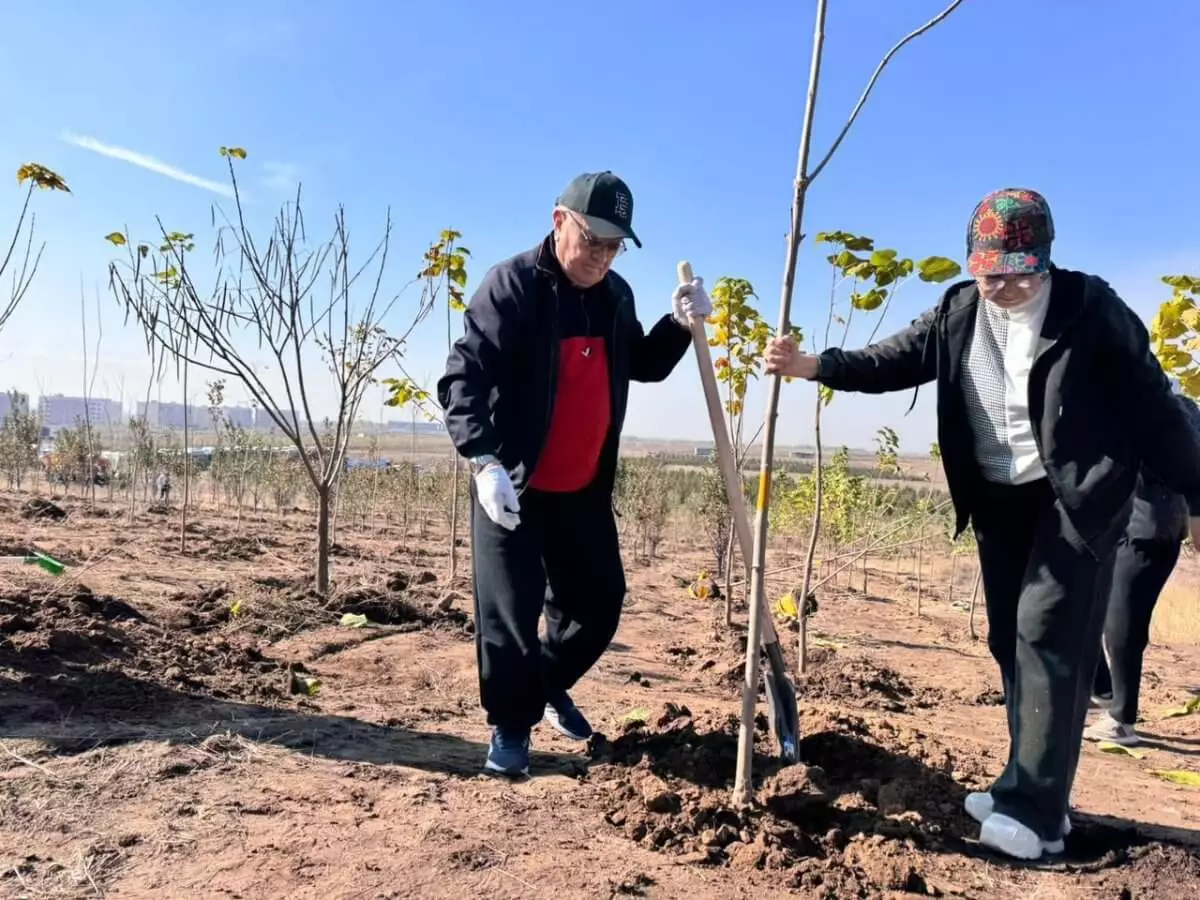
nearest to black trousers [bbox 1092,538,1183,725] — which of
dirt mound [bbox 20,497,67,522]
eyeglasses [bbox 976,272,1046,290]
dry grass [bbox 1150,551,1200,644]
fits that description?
eyeglasses [bbox 976,272,1046,290]

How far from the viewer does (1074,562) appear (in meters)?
2.07

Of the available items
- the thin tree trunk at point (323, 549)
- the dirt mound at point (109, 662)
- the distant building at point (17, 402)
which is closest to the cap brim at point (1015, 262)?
the dirt mound at point (109, 662)

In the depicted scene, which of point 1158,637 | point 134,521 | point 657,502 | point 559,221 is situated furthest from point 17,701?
point 657,502

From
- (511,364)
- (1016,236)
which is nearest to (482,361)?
(511,364)

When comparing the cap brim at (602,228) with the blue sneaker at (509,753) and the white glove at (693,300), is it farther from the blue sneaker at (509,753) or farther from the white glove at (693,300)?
the blue sneaker at (509,753)

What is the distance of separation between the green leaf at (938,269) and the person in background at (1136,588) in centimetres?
115

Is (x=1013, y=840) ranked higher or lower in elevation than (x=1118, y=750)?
higher

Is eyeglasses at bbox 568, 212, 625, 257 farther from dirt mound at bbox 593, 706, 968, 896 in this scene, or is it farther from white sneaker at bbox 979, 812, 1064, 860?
white sneaker at bbox 979, 812, 1064, 860

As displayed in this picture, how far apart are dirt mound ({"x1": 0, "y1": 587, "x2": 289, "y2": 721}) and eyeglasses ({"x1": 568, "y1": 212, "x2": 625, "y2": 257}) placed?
82.9 inches

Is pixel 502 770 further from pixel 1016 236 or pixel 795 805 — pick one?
pixel 1016 236

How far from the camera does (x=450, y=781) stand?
8.05 feet

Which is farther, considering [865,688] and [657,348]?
[865,688]

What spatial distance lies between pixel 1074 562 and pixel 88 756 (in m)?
2.75

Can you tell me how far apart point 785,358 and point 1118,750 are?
2.41m
